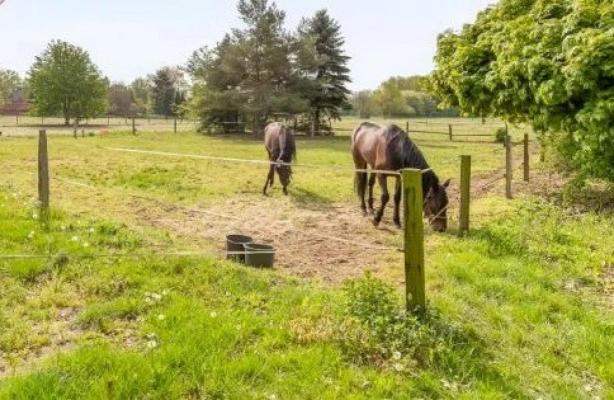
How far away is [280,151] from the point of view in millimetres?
11039

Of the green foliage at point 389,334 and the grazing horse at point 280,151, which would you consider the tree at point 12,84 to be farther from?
the green foliage at point 389,334

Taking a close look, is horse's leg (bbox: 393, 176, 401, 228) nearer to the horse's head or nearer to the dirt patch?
the dirt patch

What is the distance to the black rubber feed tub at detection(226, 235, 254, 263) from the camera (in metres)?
5.66

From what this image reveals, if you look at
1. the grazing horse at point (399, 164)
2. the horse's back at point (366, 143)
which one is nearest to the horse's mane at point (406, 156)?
the grazing horse at point (399, 164)

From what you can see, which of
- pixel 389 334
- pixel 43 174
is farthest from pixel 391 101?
pixel 389 334

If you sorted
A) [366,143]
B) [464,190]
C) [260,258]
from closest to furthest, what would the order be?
1. [260,258]
2. [464,190]
3. [366,143]

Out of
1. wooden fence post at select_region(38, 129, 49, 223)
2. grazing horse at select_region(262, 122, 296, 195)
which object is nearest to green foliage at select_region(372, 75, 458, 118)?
grazing horse at select_region(262, 122, 296, 195)

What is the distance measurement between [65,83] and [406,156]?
39.3m

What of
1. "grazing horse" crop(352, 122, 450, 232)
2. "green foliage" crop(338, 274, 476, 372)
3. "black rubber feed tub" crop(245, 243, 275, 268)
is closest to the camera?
"green foliage" crop(338, 274, 476, 372)

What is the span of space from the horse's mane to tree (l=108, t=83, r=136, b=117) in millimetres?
65840

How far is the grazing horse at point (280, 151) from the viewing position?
423 inches

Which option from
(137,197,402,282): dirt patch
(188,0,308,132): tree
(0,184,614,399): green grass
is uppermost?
(188,0,308,132): tree

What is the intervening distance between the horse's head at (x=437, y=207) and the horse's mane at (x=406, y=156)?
96 millimetres

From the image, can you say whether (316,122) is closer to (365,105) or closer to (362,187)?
(362,187)
